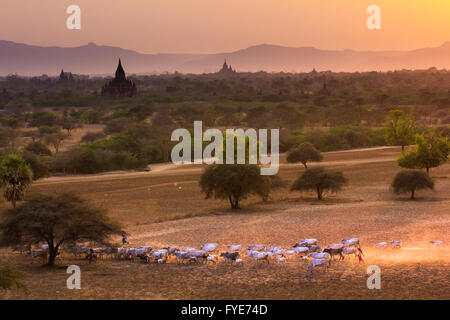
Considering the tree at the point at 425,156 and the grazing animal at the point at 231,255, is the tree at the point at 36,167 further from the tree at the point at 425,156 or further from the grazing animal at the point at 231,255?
the grazing animal at the point at 231,255

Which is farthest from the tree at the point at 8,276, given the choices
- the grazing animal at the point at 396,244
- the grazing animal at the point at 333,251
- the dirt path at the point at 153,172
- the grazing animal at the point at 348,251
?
the dirt path at the point at 153,172

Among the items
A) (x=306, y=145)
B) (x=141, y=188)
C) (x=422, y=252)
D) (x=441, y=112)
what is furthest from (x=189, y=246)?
(x=441, y=112)

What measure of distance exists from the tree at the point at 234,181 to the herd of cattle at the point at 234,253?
11.8 metres

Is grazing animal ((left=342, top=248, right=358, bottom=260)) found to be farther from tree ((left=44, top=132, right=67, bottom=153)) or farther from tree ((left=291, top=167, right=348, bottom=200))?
tree ((left=44, top=132, right=67, bottom=153))

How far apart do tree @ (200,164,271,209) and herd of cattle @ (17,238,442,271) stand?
464 inches

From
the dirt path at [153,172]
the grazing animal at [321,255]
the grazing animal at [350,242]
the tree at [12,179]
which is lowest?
the dirt path at [153,172]

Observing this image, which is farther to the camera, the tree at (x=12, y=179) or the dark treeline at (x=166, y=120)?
the dark treeline at (x=166, y=120)

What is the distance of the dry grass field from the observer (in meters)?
17.9

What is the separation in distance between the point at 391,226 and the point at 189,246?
9.93 meters

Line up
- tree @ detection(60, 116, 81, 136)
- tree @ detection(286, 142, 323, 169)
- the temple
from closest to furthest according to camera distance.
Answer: tree @ detection(286, 142, 323, 169), tree @ detection(60, 116, 81, 136), the temple

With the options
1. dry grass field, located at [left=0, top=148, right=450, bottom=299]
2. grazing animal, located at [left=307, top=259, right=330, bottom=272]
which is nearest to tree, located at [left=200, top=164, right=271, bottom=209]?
dry grass field, located at [left=0, top=148, right=450, bottom=299]

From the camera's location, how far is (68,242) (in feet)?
70.5

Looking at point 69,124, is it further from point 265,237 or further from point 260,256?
point 260,256

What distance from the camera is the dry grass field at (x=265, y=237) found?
58.6ft
